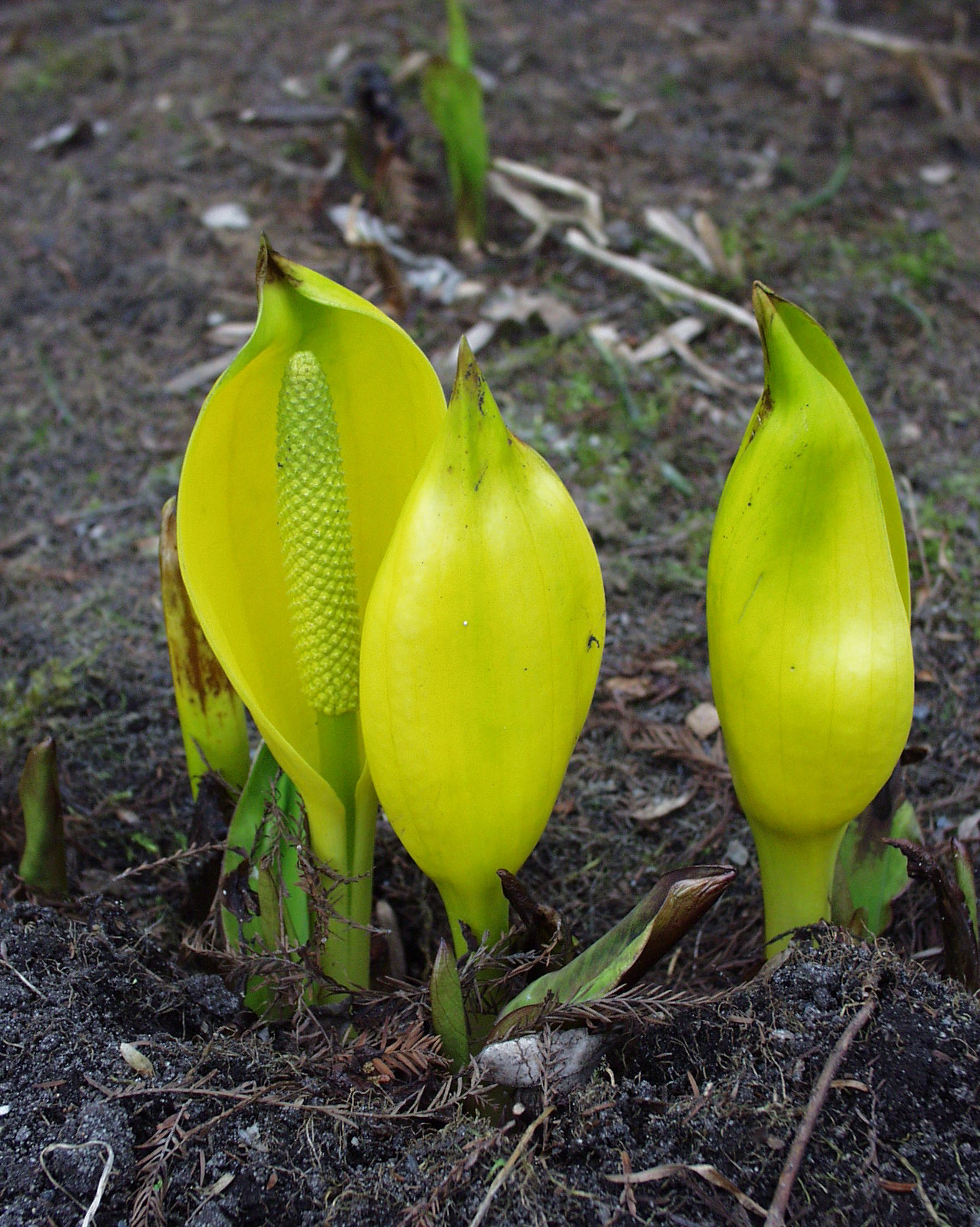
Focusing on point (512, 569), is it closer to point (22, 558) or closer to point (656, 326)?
point (22, 558)

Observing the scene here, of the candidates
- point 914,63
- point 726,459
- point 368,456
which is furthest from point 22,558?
point 914,63

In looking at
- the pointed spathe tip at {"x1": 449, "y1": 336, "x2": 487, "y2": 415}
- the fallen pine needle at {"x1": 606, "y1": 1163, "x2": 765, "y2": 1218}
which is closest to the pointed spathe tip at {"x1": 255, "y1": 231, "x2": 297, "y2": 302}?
the pointed spathe tip at {"x1": 449, "y1": 336, "x2": 487, "y2": 415}

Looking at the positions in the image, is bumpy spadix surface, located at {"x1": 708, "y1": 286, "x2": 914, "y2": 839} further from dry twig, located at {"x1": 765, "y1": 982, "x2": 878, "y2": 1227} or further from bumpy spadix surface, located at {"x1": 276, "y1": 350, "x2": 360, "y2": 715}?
bumpy spadix surface, located at {"x1": 276, "y1": 350, "x2": 360, "y2": 715}

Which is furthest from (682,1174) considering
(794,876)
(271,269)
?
(271,269)

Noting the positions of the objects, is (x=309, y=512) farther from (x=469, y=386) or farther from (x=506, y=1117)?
A: (x=506, y=1117)

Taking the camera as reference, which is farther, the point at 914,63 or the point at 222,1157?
the point at 914,63
